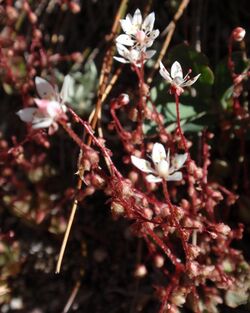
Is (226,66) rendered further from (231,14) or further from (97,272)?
(97,272)

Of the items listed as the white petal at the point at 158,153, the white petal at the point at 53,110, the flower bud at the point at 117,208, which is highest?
the white petal at the point at 53,110

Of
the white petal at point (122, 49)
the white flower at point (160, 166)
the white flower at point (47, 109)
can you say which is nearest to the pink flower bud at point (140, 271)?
the white flower at point (160, 166)

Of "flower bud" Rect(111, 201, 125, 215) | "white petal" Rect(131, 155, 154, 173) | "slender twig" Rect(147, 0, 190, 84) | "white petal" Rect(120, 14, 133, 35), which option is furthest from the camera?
"slender twig" Rect(147, 0, 190, 84)

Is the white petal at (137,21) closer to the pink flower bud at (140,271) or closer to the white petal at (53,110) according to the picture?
the white petal at (53,110)

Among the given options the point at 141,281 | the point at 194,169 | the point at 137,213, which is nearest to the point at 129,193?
the point at 137,213

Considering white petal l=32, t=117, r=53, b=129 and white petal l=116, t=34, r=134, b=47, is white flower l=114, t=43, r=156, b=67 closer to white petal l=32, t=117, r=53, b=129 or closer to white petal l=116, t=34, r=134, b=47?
white petal l=116, t=34, r=134, b=47

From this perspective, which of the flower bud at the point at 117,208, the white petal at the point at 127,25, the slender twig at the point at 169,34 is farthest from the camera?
the slender twig at the point at 169,34

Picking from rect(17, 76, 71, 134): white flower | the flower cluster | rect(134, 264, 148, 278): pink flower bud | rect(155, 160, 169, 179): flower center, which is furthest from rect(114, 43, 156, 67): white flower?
rect(134, 264, 148, 278): pink flower bud

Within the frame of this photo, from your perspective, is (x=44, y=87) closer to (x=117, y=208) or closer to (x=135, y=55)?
(x=135, y=55)
